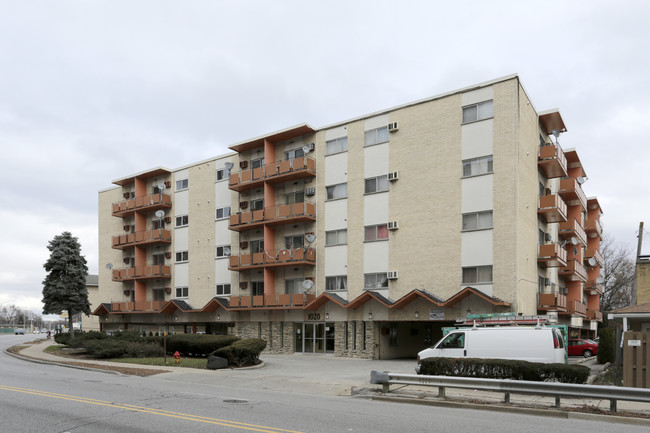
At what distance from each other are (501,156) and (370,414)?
21395 millimetres

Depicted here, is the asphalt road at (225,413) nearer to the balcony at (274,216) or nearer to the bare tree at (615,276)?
the balcony at (274,216)

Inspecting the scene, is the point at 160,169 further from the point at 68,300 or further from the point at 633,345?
the point at 633,345

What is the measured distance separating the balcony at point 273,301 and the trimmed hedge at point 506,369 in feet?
62.5

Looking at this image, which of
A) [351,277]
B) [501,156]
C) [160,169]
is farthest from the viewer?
[160,169]

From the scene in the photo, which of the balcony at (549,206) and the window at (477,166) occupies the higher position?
the window at (477,166)


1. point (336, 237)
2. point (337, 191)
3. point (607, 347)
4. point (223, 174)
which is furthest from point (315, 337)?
point (607, 347)

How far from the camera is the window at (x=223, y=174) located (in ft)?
143

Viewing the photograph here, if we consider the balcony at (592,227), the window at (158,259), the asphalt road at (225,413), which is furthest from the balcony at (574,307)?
the window at (158,259)

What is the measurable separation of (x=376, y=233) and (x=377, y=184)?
3.07m

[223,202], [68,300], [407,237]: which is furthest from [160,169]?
[407,237]

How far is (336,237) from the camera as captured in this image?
3678cm

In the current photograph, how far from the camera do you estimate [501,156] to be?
100 ft

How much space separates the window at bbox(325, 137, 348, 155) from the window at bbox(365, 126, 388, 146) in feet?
5.55

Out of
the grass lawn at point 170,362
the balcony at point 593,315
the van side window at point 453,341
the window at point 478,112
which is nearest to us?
the van side window at point 453,341
